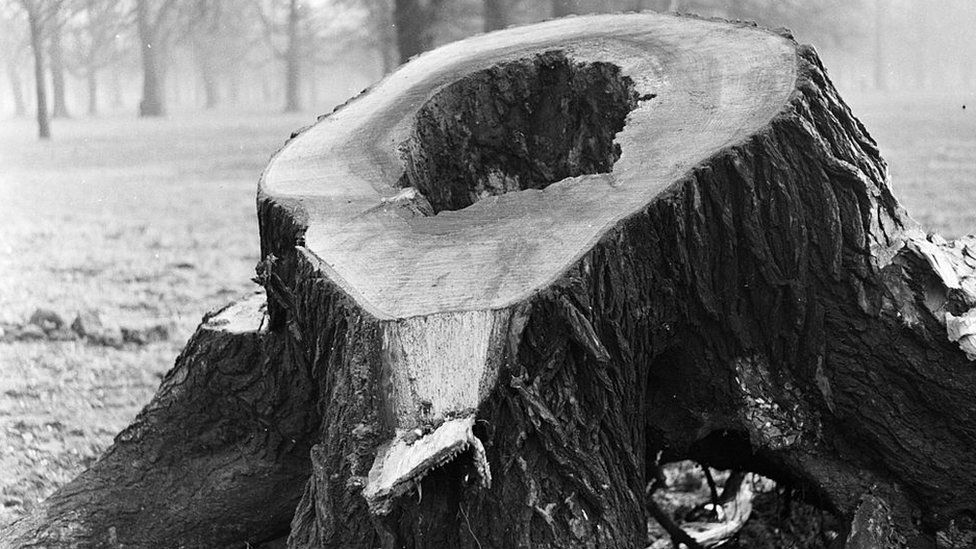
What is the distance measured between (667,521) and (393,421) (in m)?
1.46

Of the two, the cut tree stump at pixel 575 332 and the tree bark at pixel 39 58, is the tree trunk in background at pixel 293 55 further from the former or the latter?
the cut tree stump at pixel 575 332

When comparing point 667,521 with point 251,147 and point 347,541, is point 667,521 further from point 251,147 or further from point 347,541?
point 251,147

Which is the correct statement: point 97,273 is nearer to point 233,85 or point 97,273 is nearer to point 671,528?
point 671,528

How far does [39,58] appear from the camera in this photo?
1281cm

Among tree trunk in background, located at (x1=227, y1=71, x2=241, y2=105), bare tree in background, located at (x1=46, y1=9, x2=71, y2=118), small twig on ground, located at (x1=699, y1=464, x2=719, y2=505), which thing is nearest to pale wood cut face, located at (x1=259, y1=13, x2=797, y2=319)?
small twig on ground, located at (x1=699, y1=464, x2=719, y2=505)

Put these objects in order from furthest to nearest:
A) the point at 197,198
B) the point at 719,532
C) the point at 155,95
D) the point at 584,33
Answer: the point at 155,95, the point at 197,198, the point at 584,33, the point at 719,532

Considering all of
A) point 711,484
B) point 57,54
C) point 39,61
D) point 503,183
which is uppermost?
point 503,183

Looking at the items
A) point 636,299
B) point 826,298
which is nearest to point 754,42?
point 826,298

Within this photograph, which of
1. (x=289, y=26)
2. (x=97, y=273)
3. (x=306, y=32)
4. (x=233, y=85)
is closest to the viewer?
(x=97, y=273)

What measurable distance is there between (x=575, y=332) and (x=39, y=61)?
13.4 m

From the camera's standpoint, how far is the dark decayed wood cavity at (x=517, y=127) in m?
2.95

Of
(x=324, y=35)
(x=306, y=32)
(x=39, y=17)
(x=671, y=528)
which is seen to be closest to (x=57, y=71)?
(x=306, y=32)

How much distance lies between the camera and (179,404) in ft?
8.82

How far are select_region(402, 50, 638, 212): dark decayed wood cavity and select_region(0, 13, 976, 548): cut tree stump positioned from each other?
11 mm
